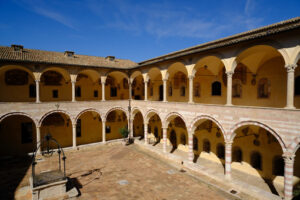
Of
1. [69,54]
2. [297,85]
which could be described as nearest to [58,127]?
[69,54]

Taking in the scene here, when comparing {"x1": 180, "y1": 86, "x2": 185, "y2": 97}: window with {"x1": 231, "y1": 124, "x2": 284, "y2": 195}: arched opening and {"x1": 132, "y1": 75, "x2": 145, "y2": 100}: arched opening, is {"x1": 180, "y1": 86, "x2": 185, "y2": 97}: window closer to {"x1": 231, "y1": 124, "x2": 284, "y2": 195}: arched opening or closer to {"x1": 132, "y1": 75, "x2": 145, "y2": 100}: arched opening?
{"x1": 231, "y1": 124, "x2": 284, "y2": 195}: arched opening

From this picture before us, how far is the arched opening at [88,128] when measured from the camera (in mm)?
20500

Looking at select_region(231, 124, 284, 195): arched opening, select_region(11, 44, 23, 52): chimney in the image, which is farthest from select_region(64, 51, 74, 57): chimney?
select_region(231, 124, 284, 195): arched opening

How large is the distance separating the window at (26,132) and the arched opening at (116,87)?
331 inches

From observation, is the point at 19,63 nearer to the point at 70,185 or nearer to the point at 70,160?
the point at 70,160

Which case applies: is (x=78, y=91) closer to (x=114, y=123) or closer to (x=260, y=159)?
(x=114, y=123)

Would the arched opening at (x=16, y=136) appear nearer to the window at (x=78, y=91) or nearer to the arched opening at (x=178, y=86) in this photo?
the window at (x=78, y=91)

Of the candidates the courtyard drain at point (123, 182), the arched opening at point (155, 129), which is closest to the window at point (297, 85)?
the courtyard drain at point (123, 182)

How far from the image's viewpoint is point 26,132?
58.1 feet

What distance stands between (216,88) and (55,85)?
1583 cm

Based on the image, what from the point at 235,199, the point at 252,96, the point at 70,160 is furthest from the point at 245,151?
the point at 70,160

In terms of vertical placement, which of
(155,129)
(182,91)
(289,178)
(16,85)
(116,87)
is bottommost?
(155,129)

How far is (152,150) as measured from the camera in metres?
17.7

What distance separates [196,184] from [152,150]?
272 inches
